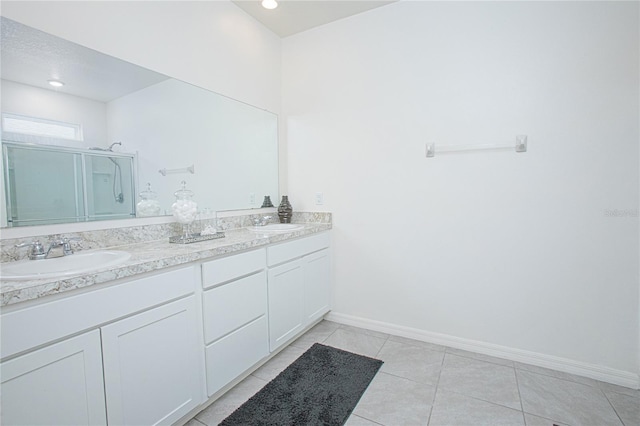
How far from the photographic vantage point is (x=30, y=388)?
0.93 metres

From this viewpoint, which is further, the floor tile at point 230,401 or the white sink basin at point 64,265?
the floor tile at point 230,401

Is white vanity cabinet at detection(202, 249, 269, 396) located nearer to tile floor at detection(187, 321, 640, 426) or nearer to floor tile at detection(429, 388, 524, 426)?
tile floor at detection(187, 321, 640, 426)

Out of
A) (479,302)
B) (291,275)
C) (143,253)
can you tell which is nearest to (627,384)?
(479,302)

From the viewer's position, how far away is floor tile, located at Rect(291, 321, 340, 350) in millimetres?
2287

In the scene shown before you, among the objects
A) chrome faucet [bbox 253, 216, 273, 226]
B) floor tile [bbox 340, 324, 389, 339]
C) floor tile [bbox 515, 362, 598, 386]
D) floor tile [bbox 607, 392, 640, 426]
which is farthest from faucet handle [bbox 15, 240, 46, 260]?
floor tile [bbox 607, 392, 640, 426]

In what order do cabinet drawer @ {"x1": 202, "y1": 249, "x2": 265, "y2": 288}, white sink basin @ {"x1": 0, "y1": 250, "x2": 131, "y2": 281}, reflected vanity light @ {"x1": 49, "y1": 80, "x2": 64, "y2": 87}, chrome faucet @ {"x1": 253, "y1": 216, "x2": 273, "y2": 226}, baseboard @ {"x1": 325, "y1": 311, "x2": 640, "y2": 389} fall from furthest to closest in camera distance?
1. chrome faucet @ {"x1": 253, "y1": 216, "x2": 273, "y2": 226}
2. baseboard @ {"x1": 325, "y1": 311, "x2": 640, "y2": 389}
3. cabinet drawer @ {"x1": 202, "y1": 249, "x2": 265, "y2": 288}
4. reflected vanity light @ {"x1": 49, "y1": 80, "x2": 64, "y2": 87}
5. white sink basin @ {"x1": 0, "y1": 250, "x2": 131, "y2": 281}

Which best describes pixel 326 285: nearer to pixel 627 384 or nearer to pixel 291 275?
pixel 291 275

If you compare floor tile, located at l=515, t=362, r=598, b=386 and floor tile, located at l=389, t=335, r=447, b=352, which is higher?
floor tile, located at l=389, t=335, r=447, b=352

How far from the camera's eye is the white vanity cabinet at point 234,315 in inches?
60.1

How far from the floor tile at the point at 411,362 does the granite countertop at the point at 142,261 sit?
1.06 metres

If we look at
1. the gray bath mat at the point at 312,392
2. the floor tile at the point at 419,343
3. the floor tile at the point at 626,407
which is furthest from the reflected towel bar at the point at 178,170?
the floor tile at the point at 626,407

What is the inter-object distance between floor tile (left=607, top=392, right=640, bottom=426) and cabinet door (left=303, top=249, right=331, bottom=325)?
5.98 ft

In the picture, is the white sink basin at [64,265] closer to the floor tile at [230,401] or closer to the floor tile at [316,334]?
the floor tile at [230,401]

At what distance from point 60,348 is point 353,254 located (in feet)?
6.43
